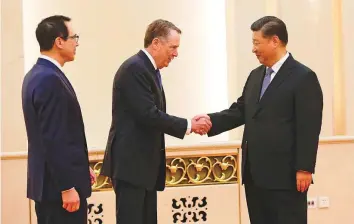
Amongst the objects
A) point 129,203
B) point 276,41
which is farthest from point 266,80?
point 129,203

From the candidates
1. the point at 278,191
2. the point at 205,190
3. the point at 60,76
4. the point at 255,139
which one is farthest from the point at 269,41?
A: the point at 205,190

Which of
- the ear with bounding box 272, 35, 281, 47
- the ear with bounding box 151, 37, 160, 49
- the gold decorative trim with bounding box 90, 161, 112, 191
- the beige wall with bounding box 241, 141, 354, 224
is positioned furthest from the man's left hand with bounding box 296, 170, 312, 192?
the gold decorative trim with bounding box 90, 161, 112, 191

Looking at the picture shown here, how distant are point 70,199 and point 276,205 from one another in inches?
40.3

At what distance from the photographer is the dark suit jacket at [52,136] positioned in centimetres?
225

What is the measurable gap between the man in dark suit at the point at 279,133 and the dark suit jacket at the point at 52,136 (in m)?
0.90

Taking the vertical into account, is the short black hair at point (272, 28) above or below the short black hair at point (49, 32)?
above

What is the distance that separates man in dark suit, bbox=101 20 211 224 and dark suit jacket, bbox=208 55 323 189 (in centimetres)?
47

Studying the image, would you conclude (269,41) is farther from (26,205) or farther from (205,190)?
(26,205)

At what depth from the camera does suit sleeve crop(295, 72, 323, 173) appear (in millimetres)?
2643

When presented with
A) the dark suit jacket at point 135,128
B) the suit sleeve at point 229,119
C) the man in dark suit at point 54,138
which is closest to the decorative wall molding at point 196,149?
the suit sleeve at point 229,119

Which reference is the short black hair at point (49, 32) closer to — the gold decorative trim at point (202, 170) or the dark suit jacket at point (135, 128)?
the dark suit jacket at point (135, 128)

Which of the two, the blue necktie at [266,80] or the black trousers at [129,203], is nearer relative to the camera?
the black trousers at [129,203]

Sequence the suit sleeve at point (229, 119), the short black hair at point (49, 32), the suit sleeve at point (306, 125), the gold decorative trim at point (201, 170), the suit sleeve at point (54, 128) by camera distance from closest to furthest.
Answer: the suit sleeve at point (54, 128) < the short black hair at point (49, 32) < the suit sleeve at point (306, 125) < the suit sleeve at point (229, 119) < the gold decorative trim at point (201, 170)

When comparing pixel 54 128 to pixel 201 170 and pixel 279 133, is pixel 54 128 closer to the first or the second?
pixel 279 133
